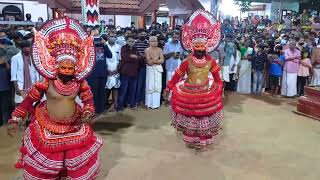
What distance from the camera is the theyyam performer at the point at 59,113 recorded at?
3.33 m

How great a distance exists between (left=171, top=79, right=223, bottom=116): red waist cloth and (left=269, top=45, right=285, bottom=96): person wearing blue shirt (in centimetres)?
467

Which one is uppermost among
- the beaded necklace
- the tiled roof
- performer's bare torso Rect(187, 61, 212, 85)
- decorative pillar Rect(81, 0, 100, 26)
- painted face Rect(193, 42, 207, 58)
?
the tiled roof

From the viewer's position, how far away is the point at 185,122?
532 cm

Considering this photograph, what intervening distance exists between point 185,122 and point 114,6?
443 centimetres

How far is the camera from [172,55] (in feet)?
27.4

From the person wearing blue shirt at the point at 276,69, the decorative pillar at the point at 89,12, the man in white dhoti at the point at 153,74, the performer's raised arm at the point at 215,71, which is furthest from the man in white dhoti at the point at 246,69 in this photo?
the decorative pillar at the point at 89,12

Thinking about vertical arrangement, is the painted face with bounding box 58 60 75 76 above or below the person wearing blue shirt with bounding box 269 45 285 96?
above

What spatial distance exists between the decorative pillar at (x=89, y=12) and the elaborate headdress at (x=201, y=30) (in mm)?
1538

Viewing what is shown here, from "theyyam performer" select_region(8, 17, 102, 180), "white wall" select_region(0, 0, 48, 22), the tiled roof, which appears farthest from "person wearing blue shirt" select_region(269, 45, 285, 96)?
"white wall" select_region(0, 0, 48, 22)

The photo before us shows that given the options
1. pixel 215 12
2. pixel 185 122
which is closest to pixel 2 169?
pixel 185 122

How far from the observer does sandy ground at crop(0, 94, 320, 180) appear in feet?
15.6

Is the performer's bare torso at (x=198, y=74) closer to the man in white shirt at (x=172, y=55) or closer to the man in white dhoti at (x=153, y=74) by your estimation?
the man in white dhoti at (x=153, y=74)

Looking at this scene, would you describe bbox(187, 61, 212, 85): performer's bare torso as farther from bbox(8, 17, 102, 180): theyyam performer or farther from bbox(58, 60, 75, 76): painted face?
bbox(58, 60, 75, 76): painted face

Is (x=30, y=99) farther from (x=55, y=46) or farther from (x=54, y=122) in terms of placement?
(x=55, y=46)
